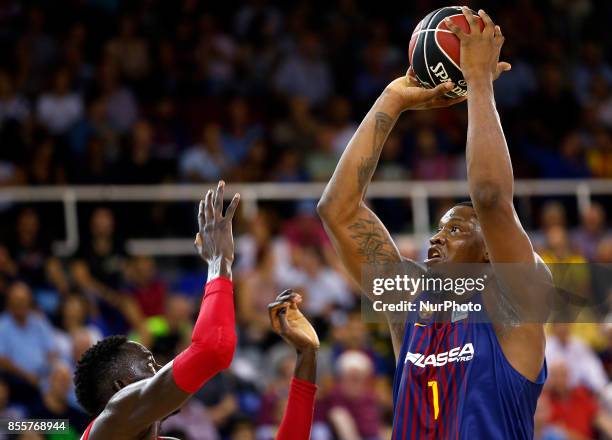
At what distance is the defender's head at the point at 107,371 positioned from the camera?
14.4 ft

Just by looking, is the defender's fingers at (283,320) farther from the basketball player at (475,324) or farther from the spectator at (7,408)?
the spectator at (7,408)

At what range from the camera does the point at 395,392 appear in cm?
450

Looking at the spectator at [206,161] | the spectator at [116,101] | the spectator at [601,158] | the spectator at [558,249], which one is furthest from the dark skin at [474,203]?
the spectator at [601,158]

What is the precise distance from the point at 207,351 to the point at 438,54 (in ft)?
5.21

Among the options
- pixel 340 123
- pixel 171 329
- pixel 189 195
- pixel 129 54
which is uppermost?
pixel 129 54

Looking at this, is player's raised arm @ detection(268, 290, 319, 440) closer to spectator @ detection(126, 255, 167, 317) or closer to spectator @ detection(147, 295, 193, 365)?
spectator @ detection(147, 295, 193, 365)

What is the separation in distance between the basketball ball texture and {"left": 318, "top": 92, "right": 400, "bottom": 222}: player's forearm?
240 millimetres

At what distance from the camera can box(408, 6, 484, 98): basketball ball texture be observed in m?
4.54

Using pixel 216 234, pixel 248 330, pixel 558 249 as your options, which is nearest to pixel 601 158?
pixel 558 249

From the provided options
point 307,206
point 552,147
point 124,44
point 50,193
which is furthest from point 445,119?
→ point 50,193

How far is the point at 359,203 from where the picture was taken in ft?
16.0

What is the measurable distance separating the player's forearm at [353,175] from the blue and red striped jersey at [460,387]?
25.0 inches

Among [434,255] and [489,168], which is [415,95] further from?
[489,168]

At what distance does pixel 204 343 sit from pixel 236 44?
35.0 ft
